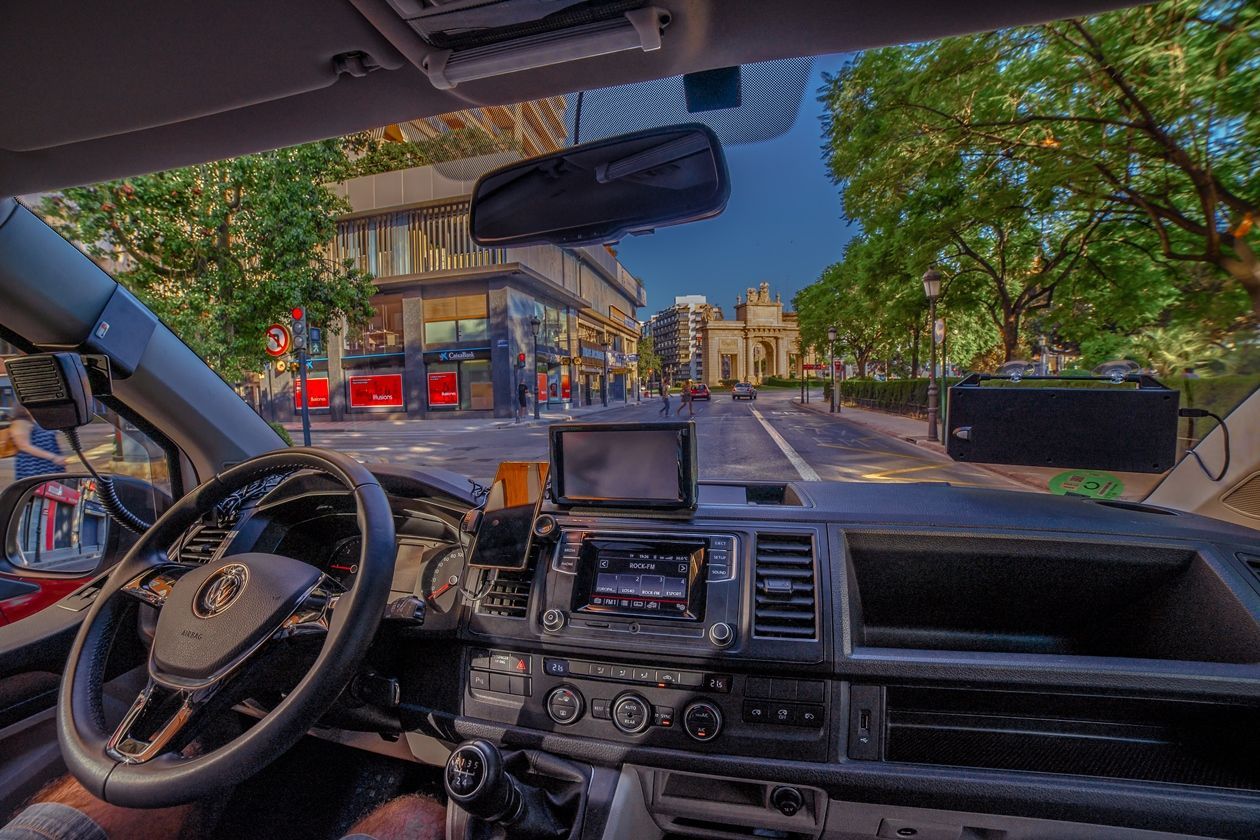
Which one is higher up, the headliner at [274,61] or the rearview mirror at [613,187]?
the headliner at [274,61]

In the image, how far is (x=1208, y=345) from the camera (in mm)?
1707

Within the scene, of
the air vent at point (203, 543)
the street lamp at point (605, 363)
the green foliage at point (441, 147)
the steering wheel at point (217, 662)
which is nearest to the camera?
the steering wheel at point (217, 662)

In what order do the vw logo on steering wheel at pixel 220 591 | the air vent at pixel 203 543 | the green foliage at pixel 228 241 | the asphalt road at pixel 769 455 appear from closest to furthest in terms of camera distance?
the vw logo on steering wheel at pixel 220 591
the air vent at pixel 203 543
the asphalt road at pixel 769 455
the green foliage at pixel 228 241

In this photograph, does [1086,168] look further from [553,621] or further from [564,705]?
[564,705]

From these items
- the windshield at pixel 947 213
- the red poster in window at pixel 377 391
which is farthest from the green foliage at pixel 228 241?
the red poster in window at pixel 377 391

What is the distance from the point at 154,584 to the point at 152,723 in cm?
36

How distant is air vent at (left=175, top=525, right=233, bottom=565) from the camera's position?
61.6 inches

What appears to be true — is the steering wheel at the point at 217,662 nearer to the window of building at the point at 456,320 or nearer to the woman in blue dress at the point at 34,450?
the woman in blue dress at the point at 34,450

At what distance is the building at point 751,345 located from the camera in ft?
22.4

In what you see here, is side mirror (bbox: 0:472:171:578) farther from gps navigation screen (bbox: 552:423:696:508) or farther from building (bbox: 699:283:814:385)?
building (bbox: 699:283:814:385)

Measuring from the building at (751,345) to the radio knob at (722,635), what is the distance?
16.2 feet

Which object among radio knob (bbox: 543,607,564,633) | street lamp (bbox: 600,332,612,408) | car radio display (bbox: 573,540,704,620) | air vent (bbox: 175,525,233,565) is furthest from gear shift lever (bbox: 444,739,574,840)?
street lamp (bbox: 600,332,612,408)

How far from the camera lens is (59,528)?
217cm

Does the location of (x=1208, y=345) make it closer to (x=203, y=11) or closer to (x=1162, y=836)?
(x=1162, y=836)
